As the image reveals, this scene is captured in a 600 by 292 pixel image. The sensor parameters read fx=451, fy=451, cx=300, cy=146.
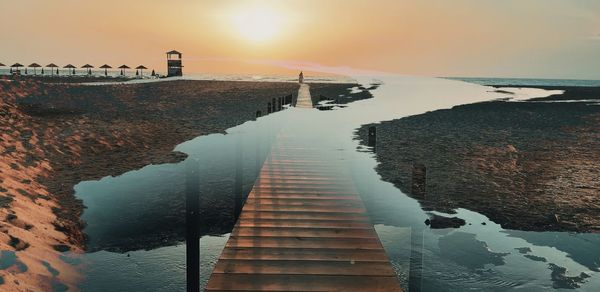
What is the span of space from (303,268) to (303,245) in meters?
0.83

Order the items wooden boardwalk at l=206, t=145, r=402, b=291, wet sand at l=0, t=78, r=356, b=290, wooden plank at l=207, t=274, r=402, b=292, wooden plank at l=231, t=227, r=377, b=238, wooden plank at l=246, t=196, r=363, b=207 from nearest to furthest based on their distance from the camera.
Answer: wooden plank at l=207, t=274, r=402, b=292
wooden boardwalk at l=206, t=145, r=402, b=291
wooden plank at l=231, t=227, r=377, b=238
wet sand at l=0, t=78, r=356, b=290
wooden plank at l=246, t=196, r=363, b=207

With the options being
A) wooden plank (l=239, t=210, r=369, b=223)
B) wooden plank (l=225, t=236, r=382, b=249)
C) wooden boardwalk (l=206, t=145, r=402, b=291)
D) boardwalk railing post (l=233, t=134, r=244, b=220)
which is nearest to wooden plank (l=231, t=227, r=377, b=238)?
wooden boardwalk (l=206, t=145, r=402, b=291)

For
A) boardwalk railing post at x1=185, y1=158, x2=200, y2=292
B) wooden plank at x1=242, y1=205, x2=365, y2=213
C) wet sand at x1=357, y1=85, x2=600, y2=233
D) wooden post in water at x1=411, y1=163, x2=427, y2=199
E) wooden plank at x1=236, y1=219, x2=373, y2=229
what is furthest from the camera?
wet sand at x1=357, y1=85, x2=600, y2=233

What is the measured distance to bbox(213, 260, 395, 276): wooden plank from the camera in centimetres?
623

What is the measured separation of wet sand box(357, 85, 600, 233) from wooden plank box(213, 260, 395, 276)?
479 cm

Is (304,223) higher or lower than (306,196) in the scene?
lower

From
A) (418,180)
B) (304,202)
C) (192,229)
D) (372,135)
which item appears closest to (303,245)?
(192,229)

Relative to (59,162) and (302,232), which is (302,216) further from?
(59,162)

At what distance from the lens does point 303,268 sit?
6.39 metres

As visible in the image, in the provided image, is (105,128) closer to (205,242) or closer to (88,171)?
(88,171)

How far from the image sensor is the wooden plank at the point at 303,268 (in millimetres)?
6234

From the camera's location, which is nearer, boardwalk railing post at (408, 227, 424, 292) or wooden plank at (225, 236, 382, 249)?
wooden plank at (225, 236, 382, 249)

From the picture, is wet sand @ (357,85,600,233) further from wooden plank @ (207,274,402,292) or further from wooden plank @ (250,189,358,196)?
wooden plank @ (207,274,402,292)

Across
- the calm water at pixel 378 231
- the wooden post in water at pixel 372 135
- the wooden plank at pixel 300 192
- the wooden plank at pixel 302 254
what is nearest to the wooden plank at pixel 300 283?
the wooden plank at pixel 302 254
